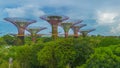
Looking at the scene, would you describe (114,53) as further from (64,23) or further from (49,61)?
(64,23)

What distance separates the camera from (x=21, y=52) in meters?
56.7

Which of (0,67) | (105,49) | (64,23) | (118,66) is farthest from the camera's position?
(64,23)

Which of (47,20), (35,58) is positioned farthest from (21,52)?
(47,20)

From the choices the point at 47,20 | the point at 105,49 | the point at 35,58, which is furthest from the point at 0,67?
the point at 47,20

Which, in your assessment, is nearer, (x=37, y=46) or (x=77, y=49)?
(x=77, y=49)

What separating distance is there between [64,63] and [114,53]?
9.15 metres

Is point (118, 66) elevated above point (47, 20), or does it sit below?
below

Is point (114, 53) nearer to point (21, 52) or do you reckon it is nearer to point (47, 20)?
point (21, 52)

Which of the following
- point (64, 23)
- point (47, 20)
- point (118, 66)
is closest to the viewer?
point (118, 66)

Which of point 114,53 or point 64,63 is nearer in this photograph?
point 114,53

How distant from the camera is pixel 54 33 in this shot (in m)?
96.6

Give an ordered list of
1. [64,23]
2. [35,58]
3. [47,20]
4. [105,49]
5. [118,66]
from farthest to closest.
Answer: [64,23] → [47,20] → [35,58] → [105,49] → [118,66]

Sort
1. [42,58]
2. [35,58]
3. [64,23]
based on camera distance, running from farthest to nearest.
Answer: [64,23], [35,58], [42,58]

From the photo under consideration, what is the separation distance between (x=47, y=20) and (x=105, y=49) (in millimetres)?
54351
